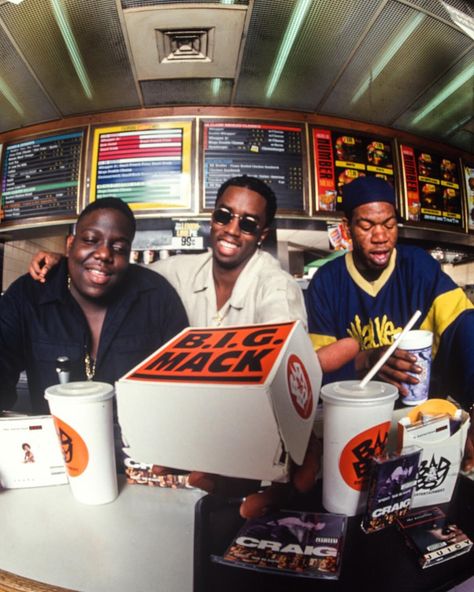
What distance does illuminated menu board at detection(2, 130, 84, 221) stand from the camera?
96 cm

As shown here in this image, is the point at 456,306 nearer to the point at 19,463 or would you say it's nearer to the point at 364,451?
the point at 364,451

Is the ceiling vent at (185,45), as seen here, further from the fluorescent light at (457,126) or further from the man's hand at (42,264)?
the fluorescent light at (457,126)

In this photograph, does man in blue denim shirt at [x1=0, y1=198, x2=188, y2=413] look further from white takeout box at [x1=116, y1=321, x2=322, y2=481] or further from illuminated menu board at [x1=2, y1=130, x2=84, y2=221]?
white takeout box at [x1=116, y1=321, x2=322, y2=481]

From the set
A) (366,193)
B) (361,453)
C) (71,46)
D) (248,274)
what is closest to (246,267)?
(248,274)

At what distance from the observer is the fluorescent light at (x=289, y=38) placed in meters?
0.72

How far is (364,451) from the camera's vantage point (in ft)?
1.54

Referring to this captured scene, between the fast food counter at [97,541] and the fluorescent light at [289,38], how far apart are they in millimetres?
871

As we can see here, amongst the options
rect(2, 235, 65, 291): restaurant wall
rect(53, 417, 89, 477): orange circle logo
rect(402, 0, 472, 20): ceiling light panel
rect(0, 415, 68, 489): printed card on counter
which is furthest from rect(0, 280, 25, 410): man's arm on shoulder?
rect(402, 0, 472, 20): ceiling light panel

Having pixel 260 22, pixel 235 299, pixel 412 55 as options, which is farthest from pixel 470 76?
pixel 235 299

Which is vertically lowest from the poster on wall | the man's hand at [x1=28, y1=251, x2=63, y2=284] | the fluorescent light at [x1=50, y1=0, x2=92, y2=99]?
the man's hand at [x1=28, y1=251, x2=63, y2=284]

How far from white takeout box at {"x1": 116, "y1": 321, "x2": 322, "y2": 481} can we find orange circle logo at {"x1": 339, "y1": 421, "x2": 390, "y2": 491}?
0.25 feet

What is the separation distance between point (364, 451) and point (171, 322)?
51 cm

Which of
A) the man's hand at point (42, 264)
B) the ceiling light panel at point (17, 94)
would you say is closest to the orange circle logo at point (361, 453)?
the man's hand at point (42, 264)

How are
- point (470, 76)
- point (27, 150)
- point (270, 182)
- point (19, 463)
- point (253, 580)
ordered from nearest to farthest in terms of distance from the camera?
point (253, 580)
point (19, 463)
point (470, 76)
point (27, 150)
point (270, 182)
